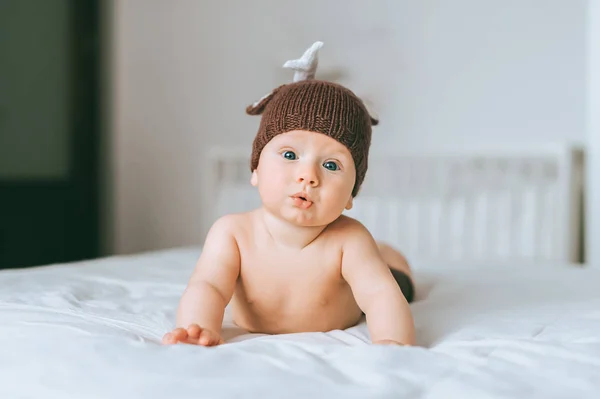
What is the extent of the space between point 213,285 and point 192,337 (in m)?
0.12

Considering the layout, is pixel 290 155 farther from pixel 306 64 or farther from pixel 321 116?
pixel 306 64

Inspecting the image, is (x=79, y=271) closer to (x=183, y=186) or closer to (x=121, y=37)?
(x=183, y=186)

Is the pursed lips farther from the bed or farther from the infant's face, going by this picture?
the bed

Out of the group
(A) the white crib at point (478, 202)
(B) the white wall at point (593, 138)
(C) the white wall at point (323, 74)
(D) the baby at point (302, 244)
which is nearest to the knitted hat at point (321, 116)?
(D) the baby at point (302, 244)

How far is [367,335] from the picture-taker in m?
0.84

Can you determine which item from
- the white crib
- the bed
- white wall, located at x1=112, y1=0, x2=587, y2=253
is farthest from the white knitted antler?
white wall, located at x1=112, y1=0, x2=587, y2=253

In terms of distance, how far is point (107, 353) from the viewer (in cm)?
64

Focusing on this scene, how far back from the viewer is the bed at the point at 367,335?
1.89 feet

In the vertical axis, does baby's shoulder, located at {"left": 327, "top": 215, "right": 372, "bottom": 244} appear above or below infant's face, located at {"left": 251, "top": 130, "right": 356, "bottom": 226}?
below

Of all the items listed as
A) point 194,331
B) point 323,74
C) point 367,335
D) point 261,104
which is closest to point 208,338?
point 194,331

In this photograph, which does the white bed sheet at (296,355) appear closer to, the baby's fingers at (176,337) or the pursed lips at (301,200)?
the baby's fingers at (176,337)

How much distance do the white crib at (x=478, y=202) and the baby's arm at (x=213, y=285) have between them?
40.7 inches

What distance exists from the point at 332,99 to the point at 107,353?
1.34 ft

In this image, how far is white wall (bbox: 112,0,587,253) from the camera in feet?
6.52
